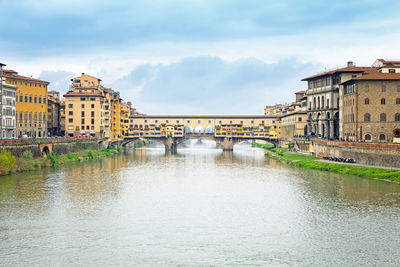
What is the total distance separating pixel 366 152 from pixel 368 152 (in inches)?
19.9

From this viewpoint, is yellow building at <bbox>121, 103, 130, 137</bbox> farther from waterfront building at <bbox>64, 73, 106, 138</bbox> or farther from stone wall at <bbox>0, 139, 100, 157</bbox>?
stone wall at <bbox>0, 139, 100, 157</bbox>

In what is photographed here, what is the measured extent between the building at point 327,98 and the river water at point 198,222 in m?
37.4

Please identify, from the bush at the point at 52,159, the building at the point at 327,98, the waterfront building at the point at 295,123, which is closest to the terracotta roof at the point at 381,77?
the building at the point at 327,98

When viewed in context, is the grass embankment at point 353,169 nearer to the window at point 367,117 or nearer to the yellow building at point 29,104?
the window at point 367,117

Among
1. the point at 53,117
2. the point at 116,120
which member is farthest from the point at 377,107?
the point at 53,117

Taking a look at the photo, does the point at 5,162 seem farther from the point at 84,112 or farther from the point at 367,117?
the point at 84,112

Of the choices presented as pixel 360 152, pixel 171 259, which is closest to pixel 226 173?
pixel 360 152

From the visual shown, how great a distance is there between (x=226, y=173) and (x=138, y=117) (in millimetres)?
77355

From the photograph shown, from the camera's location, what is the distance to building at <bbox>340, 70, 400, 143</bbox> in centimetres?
6919

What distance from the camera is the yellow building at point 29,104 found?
84750mm

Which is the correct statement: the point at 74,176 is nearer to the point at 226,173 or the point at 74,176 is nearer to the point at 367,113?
the point at 226,173

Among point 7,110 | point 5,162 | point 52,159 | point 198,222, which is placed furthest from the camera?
point 7,110

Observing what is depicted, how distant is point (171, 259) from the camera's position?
24.6 m

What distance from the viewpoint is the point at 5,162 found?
170ft
